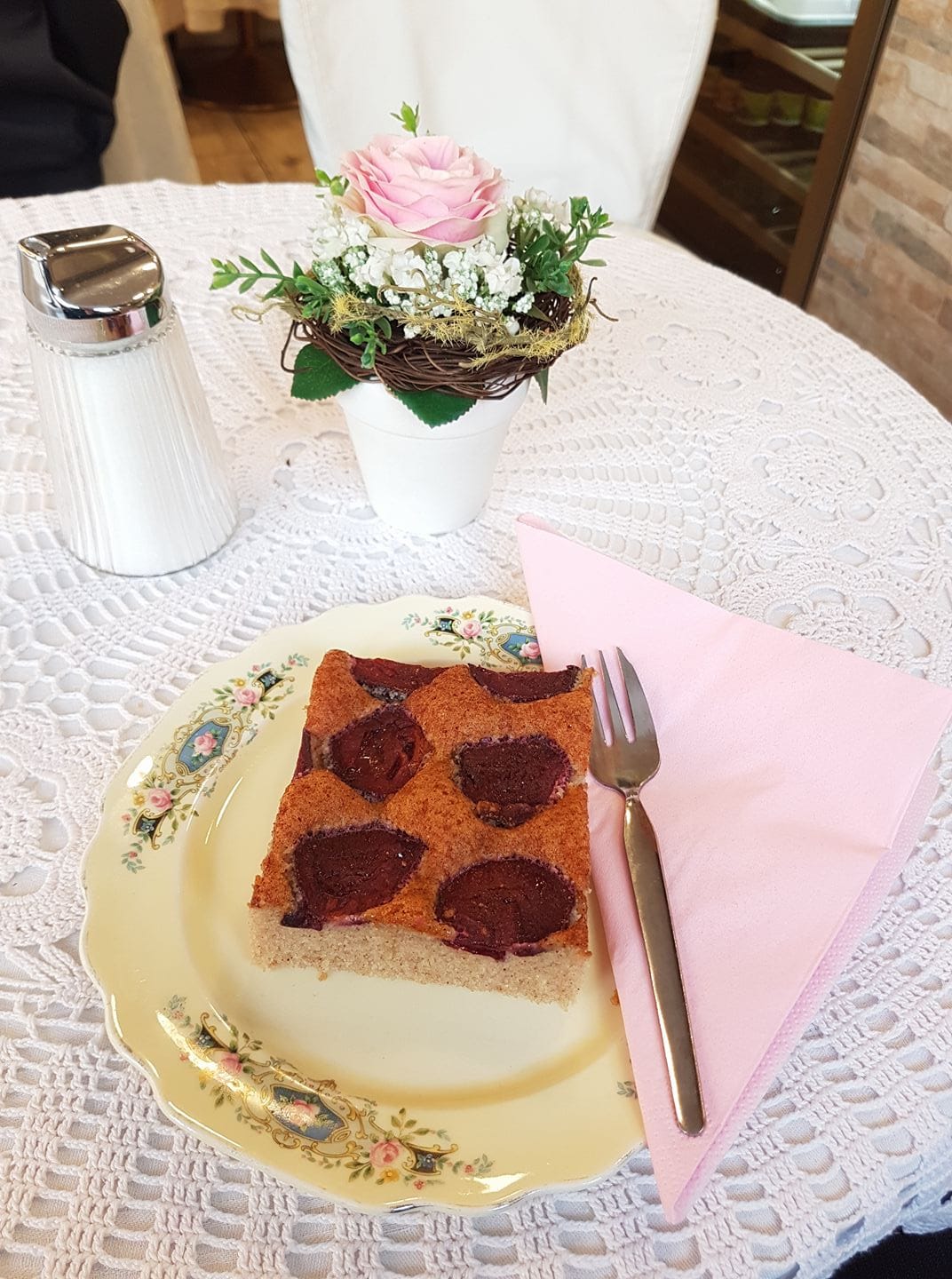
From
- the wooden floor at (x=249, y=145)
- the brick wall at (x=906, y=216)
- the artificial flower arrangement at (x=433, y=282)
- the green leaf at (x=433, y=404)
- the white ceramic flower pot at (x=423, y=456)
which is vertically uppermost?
the artificial flower arrangement at (x=433, y=282)

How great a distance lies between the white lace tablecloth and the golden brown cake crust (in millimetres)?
125

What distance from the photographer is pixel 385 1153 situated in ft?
1.55

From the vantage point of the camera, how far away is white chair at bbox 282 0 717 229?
1325 mm

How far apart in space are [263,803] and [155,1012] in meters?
0.16

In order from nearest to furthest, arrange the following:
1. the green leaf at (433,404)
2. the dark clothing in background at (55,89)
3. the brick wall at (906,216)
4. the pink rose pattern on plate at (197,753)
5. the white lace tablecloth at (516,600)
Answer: the white lace tablecloth at (516,600), the pink rose pattern on plate at (197,753), the green leaf at (433,404), the dark clothing in background at (55,89), the brick wall at (906,216)

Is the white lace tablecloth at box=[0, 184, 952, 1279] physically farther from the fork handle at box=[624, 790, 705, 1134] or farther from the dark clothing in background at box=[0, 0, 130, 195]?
the dark clothing in background at box=[0, 0, 130, 195]

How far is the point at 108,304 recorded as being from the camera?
2.04ft

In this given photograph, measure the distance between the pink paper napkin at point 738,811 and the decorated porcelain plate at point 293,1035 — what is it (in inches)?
1.4

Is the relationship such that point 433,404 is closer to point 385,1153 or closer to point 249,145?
point 385,1153

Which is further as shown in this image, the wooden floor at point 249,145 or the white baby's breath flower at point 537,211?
the wooden floor at point 249,145

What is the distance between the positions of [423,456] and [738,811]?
374 millimetres

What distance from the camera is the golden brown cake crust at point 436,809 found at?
549 millimetres

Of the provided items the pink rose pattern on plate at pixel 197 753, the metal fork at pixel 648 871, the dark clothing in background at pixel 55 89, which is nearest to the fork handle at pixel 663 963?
the metal fork at pixel 648 871

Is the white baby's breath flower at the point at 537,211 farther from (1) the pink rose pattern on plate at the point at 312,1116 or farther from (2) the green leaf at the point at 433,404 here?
(1) the pink rose pattern on plate at the point at 312,1116
